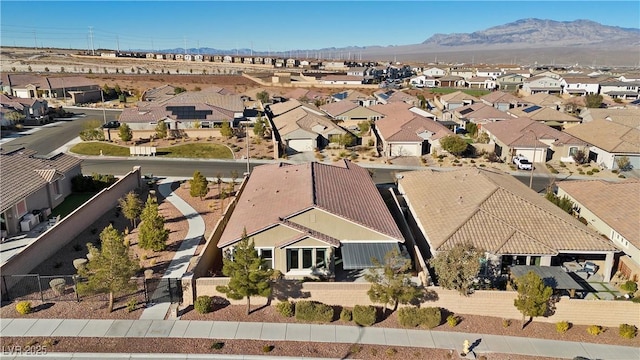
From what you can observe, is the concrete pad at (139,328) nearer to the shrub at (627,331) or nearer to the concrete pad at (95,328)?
the concrete pad at (95,328)

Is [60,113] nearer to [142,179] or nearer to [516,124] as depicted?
[142,179]

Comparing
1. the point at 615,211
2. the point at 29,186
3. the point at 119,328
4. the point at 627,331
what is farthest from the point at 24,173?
the point at 615,211

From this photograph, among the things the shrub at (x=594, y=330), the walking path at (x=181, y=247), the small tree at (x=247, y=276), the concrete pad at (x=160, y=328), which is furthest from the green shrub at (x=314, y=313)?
the shrub at (x=594, y=330)

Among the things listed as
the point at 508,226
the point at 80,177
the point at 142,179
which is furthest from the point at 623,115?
the point at 80,177

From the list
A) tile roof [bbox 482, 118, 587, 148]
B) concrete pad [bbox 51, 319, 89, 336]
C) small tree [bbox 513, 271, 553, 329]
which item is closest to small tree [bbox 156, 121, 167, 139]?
concrete pad [bbox 51, 319, 89, 336]

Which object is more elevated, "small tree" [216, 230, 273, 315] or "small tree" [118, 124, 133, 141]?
"small tree" [118, 124, 133, 141]

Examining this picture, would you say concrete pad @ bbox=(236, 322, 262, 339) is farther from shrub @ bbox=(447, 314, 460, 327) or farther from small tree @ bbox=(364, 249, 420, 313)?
shrub @ bbox=(447, 314, 460, 327)

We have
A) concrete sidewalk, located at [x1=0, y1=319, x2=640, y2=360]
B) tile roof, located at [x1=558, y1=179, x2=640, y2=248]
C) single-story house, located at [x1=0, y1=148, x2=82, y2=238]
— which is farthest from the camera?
single-story house, located at [x1=0, y1=148, x2=82, y2=238]

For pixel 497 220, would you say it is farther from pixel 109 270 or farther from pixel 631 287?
pixel 109 270
